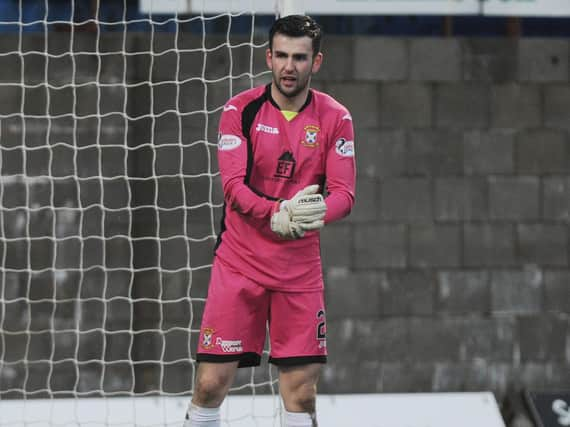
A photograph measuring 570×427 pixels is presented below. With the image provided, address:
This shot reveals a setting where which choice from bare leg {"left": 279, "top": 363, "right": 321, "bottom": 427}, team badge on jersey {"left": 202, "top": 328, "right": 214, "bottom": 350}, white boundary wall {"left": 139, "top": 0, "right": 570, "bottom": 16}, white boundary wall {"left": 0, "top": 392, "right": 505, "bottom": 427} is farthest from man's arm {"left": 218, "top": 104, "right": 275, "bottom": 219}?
white boundary wall {"left": 139, "top": 0, "right": 570, "bottom": 16}

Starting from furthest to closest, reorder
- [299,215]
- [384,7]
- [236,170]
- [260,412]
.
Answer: [384,7]
[260,412]
[236,170]
[299,215]

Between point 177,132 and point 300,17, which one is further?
point 177,132

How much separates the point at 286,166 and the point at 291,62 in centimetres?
31

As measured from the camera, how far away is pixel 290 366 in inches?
145

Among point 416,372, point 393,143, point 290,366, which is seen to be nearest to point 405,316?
point 416,372

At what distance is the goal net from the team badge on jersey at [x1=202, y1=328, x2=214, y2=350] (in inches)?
74.1

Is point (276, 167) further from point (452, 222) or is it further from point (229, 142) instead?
point (452, 222)

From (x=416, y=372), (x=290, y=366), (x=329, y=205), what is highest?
(x=329, y=205)

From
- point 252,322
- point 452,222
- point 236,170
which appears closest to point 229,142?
point 236,170

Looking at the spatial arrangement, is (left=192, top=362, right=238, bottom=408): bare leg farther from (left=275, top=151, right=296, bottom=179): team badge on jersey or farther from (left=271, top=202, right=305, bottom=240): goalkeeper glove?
(left=275, top=151, right=296, bottom=179): team badge on jersey

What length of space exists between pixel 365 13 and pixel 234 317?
232 cm

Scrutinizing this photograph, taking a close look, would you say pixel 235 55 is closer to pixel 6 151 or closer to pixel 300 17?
pixel 6 151

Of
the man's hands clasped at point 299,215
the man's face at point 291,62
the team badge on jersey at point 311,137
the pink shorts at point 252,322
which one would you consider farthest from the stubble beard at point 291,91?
the pink shorts at point 252,322

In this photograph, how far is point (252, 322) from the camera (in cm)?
371
